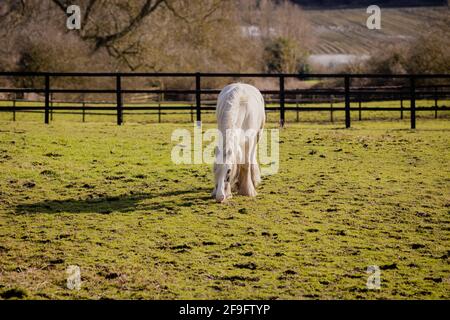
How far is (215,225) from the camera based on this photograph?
6.95 metres

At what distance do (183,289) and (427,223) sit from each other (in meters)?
3.40

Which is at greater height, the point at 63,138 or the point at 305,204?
the point at 63,138

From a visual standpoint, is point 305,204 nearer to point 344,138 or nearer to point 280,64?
point 344,138

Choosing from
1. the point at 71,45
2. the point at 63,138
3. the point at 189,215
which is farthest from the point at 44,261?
the point at 71,45

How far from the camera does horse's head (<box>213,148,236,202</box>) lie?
773cm

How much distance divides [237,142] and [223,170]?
50 cm

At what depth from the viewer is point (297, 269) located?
5574 mm

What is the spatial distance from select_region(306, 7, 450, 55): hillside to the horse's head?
63519 millimetres

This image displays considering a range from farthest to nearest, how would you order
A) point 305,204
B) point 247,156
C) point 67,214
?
point 247,156, point 305,204, point 67,214
